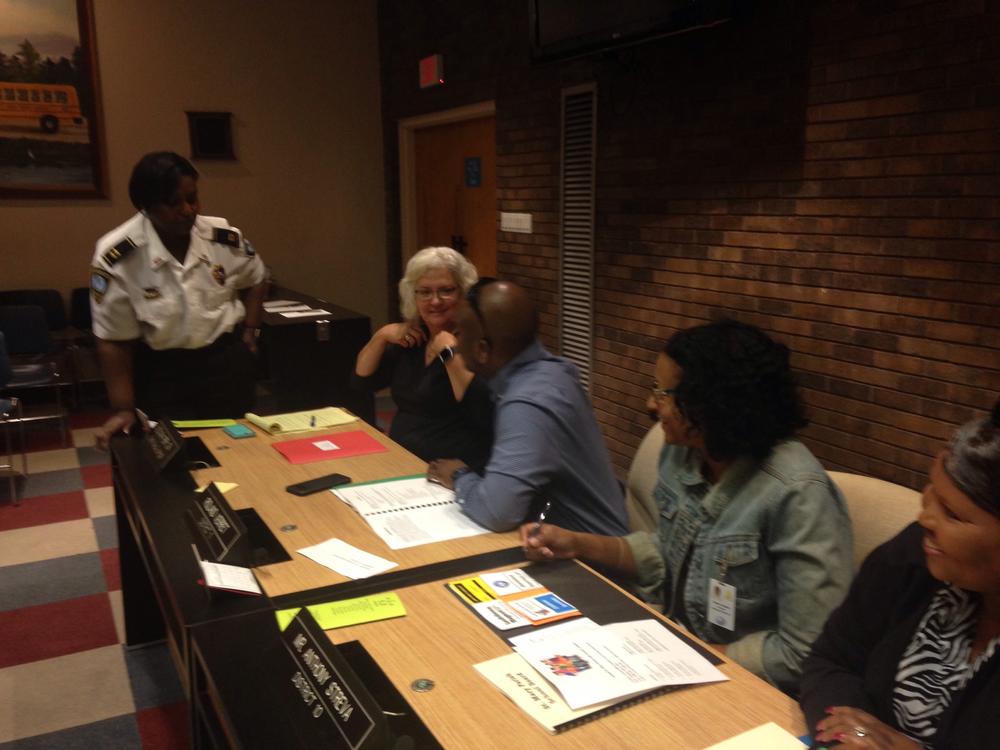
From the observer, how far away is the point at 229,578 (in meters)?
1.45

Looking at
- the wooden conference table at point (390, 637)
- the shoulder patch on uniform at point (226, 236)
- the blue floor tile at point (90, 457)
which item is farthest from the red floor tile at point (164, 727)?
the blue floor tile at point (90, 457)

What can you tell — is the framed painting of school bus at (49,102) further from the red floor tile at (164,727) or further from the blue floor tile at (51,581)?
the red floor tile at (164,727)

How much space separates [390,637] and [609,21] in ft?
9.58

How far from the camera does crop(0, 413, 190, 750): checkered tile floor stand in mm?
2252

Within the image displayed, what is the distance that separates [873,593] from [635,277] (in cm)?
287

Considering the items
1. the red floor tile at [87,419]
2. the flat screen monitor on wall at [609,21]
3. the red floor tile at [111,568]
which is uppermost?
the flat screen monitor on wall at [609,21]

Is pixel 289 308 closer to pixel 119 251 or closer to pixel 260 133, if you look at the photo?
pixel 260 133

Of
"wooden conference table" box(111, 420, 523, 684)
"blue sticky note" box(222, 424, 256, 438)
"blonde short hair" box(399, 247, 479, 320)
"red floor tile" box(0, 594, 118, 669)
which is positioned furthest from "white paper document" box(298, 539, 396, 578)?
"red floor tile" box(0, 594, 118, 669)

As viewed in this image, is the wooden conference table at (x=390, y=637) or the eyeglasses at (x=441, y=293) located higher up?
the eyeglasses at (x=441, y=293)

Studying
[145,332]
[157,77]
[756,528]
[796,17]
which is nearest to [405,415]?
[145,332]

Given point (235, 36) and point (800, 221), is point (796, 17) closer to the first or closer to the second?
point (800, 221)

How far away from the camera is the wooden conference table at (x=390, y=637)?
108cm

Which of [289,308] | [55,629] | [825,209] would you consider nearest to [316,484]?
[55,629]

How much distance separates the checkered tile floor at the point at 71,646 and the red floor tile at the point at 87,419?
1.28m
